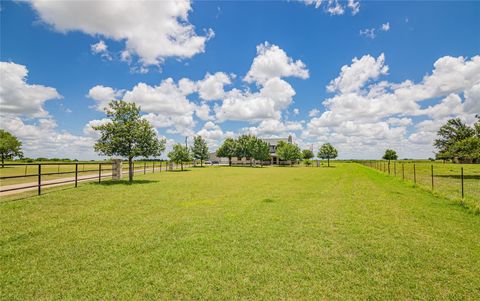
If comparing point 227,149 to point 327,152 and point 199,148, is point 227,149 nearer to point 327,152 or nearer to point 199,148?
point 199,148

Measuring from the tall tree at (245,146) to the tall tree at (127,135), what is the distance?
45.9 meters

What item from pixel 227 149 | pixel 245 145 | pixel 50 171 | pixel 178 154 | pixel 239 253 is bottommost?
pixel 50 171

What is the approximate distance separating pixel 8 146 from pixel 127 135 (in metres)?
56.4

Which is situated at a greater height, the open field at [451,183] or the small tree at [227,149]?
the small tree at [227,149]

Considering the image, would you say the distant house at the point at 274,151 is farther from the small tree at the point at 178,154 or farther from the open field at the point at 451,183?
the open field at the point at 451,183

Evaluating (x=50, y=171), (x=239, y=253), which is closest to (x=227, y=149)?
(x=50, y=171)

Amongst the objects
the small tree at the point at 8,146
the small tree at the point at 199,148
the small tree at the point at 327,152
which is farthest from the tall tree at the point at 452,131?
the small tree at the point at 8,146

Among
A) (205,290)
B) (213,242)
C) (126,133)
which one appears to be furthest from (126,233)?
(126,133)

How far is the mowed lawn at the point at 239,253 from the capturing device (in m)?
3.86

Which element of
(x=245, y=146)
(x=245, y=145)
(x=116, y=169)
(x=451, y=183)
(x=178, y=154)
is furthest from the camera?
(x=245, y=145)

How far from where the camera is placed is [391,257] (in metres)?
5.11

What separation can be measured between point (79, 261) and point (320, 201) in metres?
9.76

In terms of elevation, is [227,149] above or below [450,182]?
above

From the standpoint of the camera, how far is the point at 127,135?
817 inches
